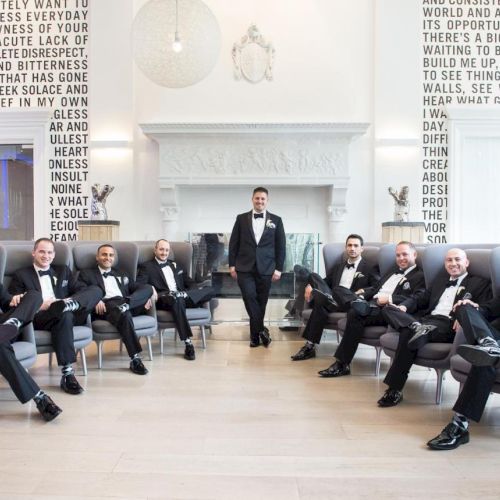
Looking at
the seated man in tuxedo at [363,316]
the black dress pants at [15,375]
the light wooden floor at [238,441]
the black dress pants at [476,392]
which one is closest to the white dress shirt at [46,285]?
the light wooden floor at [238,441]

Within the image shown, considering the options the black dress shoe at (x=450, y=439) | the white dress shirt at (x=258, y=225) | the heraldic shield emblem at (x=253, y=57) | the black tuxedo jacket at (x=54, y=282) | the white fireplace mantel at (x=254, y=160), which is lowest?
the black dress shoe at (x=450, y=439)

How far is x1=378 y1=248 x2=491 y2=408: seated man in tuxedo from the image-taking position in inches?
135

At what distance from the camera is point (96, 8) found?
7582 millimetres

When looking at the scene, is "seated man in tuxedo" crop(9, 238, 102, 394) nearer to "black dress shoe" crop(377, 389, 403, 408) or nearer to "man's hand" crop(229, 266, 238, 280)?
"man's hand" crop(229, 266, 238, 280)

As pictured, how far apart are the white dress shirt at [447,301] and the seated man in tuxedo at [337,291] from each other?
0.81 metres

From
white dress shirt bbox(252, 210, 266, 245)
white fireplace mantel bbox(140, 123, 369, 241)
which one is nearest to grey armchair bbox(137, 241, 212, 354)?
white dress shirt bbox(252, 210, 266, 245)

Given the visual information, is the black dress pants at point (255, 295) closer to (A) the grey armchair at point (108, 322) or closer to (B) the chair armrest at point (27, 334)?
(A) the grey armchair at point (108, 322)

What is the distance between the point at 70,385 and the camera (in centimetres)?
366

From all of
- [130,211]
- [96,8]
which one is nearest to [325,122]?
[130,211]

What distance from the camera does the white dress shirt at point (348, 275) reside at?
16.3ft

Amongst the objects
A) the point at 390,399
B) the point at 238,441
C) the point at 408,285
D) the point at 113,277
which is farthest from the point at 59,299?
the point at 408,285

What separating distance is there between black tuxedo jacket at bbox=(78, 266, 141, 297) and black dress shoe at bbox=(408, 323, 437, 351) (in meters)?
2.51

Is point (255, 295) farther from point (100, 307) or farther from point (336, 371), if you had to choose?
point (100, 307)

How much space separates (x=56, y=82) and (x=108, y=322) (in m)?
5.03
